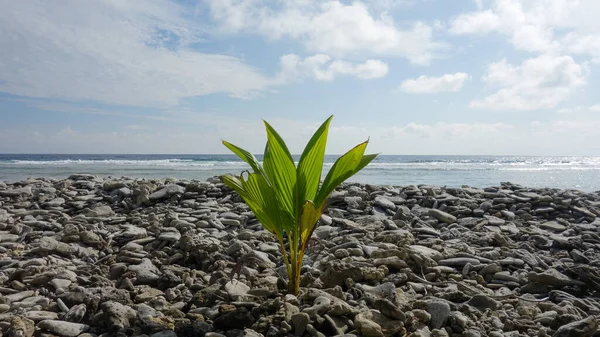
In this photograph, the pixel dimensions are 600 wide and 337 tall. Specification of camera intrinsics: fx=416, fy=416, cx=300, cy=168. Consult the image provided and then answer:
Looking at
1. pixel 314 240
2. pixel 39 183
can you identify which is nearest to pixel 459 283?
pixel 314 240

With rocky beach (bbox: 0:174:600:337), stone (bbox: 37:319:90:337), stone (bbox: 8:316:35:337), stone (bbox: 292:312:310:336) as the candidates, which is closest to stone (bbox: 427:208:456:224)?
rocky beach (bbox: 0:174:600:337)

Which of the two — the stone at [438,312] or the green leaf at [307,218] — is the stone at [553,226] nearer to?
the stone at [438,312]

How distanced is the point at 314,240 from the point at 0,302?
9.06ft

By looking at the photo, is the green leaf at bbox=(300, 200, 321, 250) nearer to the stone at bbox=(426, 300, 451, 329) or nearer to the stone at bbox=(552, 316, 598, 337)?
the stone at bbox=(426, 300, 451, 329)

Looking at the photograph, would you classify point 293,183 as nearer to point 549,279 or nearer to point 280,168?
point 280,168

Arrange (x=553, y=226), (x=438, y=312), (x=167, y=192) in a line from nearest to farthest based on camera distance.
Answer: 1. (x=438, y=312)
2. (x=553, y=226)
3. (x=167, y=192)

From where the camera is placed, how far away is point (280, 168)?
2939 millimetres

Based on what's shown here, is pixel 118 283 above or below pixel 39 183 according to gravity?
below

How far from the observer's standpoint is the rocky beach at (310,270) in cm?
268

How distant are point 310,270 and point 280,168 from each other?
1196mm

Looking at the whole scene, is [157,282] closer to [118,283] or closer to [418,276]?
[118,283]

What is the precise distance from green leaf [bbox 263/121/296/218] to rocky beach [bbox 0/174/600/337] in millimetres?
653

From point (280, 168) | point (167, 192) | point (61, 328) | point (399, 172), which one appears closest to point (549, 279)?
point (280, 168)

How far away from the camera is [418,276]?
11.9ft
